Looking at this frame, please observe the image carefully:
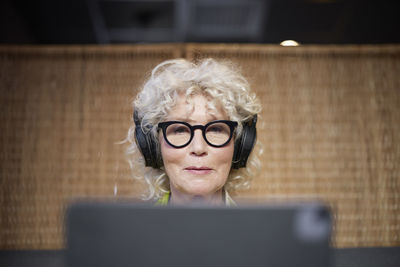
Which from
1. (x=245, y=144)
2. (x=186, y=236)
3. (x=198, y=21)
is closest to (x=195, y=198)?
(x=245, y=144)

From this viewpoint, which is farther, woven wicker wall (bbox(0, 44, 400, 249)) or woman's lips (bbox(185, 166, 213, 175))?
woven wicker wall (bbox(0, 44, 400, 249))

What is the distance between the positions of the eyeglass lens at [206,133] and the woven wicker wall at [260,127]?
2.43 feet

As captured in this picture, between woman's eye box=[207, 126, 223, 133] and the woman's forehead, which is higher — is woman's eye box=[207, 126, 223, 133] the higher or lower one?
the lower one

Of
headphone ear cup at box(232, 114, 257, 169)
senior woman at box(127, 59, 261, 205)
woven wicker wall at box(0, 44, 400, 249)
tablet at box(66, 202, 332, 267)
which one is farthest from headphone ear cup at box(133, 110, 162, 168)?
woven wicker wall at box(0, 44, 400, 249)

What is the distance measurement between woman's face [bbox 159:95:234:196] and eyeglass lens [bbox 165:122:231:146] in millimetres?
15

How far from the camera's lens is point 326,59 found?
1692 millimetres

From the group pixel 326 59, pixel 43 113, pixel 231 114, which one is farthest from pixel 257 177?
pixel 43 113

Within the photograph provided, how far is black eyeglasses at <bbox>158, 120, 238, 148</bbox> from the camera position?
886 millimetres

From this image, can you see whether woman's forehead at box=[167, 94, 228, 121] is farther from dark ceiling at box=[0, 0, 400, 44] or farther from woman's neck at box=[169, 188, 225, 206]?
dark ceiling at box=[0, 0, 400, 44]

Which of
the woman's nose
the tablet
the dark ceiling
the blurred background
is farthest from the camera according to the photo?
the dark ceiling

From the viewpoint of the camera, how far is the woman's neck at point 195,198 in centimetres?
91

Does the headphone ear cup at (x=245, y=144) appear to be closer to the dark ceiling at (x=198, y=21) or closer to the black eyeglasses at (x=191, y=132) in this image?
the black eyeglasses at (x=191, y=132)

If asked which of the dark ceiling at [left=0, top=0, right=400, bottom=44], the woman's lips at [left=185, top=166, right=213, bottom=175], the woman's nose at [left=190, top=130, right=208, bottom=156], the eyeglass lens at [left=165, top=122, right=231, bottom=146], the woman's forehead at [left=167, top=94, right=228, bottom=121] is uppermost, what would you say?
the dark ceiling at [left=0, top=0, right=400, bottom=44]

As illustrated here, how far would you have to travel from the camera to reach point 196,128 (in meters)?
0.87
